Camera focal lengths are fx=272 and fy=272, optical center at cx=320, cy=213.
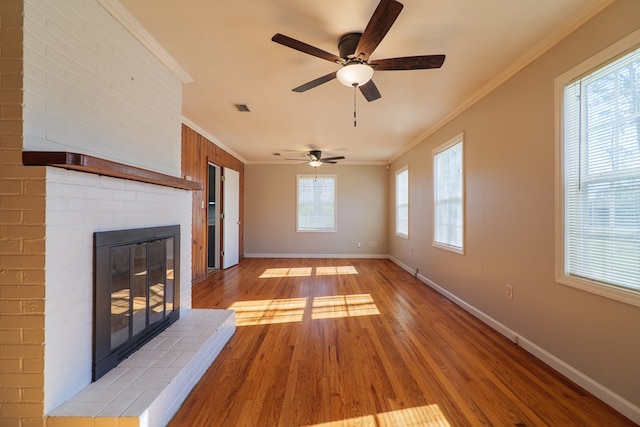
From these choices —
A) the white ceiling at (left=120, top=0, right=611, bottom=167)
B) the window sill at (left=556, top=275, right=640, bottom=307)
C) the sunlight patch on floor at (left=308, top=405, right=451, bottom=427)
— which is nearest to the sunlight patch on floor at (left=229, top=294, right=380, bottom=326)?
the sunlight patch on floor at (left=308, top=405, right=451, bottom=427)

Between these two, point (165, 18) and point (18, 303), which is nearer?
point (18, 303)

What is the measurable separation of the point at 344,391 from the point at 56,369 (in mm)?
1538

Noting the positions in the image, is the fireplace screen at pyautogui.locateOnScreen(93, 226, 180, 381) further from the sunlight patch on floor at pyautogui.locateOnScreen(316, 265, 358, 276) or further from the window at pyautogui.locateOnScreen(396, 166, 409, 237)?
the window at pyautogui.locateOnScreen(396, 166, 409, 237)

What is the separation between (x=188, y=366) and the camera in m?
1.72

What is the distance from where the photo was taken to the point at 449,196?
3.79 metres

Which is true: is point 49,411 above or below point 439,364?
above

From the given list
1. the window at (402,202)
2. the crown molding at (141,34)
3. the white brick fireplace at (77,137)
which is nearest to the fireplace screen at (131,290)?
the white brick fireplace at (77,137)

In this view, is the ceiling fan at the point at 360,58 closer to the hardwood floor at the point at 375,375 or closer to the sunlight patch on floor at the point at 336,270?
the hardwood floor at the point at 375,375

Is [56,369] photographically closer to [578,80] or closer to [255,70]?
[255,70]

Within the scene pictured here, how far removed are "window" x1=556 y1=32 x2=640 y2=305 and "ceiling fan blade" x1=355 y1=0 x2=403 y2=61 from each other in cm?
135

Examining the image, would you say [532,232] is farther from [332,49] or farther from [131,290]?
[131,290]

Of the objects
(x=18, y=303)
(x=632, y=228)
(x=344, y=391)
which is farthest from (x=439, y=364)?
(x=18, y=303)

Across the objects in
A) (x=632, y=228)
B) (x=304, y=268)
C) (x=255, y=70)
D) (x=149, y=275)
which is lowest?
(x=304, y=268)

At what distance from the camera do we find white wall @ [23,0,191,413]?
4.19 feet
